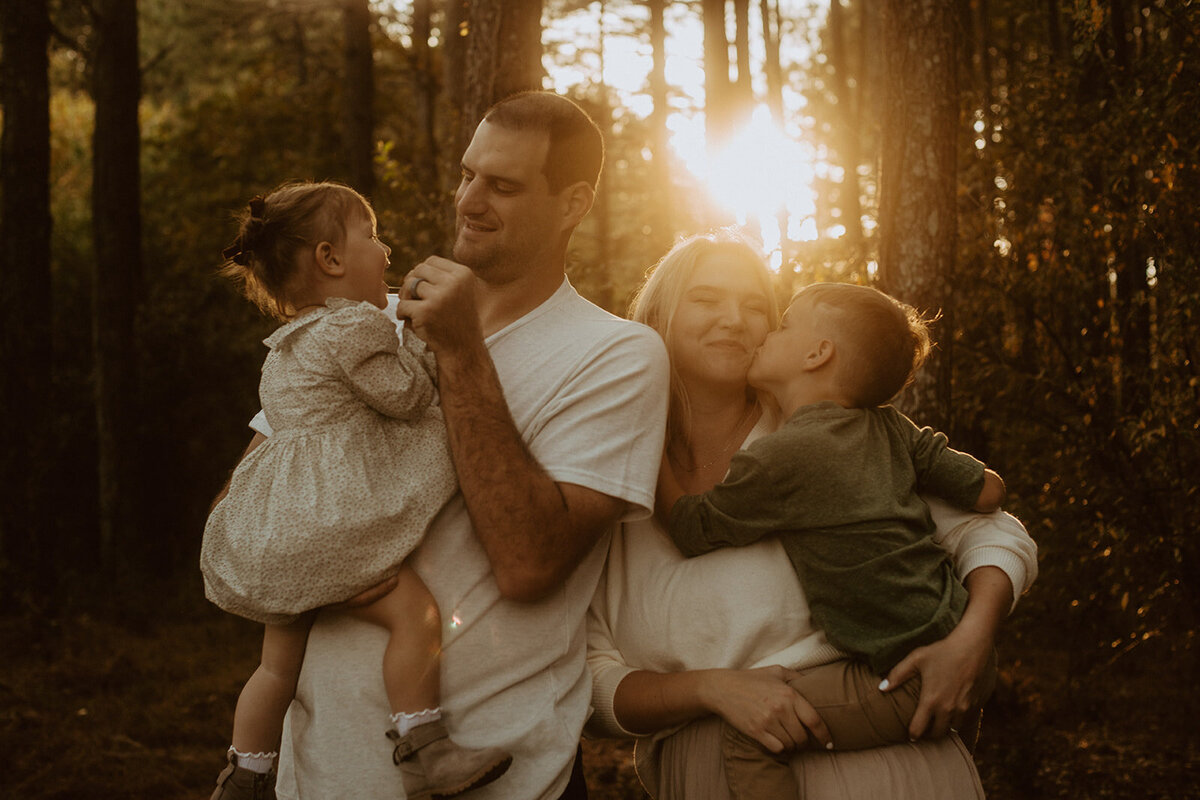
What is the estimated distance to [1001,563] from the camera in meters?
2.59

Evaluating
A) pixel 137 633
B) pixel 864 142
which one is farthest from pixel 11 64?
pixel 864 142

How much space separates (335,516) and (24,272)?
775 centimetres

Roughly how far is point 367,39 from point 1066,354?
1090 centimetres

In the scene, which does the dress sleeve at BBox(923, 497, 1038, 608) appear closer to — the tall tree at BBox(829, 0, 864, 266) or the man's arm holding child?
the man's arm holding child

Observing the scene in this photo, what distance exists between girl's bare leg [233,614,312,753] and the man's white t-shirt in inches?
1.5

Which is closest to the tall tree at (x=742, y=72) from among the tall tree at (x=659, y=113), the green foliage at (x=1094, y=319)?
the tall tree at (x=659, y=113)

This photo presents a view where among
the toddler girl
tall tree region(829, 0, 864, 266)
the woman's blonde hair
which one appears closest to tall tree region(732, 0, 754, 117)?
tall tree region(829, 0, 864, 266)

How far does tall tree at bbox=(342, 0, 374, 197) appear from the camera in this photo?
43.8 ft

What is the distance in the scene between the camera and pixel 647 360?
96.5 inches

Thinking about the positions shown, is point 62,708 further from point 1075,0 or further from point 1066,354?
point 1075,0

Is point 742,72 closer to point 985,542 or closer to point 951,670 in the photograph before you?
point 985,542

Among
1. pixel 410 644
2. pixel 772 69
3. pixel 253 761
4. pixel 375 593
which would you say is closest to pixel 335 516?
pixel 375 593

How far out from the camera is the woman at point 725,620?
240 cm

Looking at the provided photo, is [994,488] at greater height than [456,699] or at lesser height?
greater
